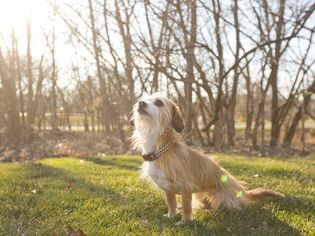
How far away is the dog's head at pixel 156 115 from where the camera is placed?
4.71 meters

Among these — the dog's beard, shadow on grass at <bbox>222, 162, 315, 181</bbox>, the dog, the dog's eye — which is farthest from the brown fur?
shadow on grass at <bbox>222, 162, 315, 181</bbox>

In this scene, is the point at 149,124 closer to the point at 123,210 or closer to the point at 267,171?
the point at 123,210

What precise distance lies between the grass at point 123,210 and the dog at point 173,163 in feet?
0.71

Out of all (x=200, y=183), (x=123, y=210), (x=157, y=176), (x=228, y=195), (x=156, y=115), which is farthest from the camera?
(x=123, y=210)

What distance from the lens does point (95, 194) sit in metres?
6.30

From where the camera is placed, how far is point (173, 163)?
4.74 metres

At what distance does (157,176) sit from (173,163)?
26cm

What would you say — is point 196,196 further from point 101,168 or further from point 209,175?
point 101,168

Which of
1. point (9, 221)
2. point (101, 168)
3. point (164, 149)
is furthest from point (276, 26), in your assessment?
point (9, 221)

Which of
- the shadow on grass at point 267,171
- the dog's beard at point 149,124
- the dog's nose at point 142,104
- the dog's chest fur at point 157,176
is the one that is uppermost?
the dog's nose at point 142,104

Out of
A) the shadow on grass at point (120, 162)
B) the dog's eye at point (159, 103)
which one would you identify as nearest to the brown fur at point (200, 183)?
the dog's eye at point (159, 103)

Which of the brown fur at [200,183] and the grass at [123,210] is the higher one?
the brown fur at [200,183]

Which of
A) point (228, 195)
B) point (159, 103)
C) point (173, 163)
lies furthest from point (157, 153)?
point (228, 195)

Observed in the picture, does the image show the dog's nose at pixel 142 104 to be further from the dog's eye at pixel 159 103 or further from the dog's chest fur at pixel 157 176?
the dog's chest fur at pixel 157 176
